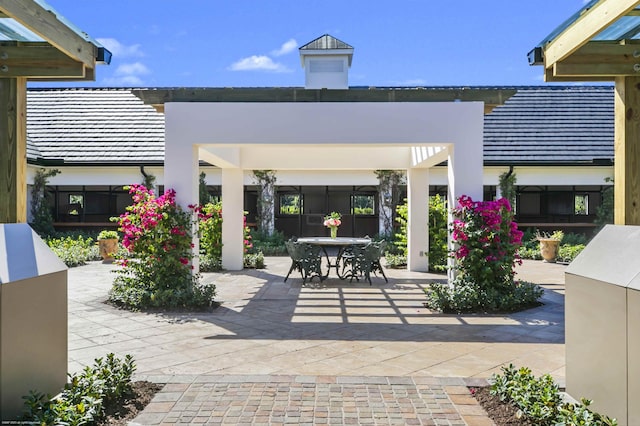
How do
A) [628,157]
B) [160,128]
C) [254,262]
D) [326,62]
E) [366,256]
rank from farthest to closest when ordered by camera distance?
[160,128] → [326,62] → [254,262] → [366,256] → [628,157]

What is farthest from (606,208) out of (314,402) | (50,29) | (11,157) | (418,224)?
(11,157)

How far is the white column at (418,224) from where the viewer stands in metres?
10.8

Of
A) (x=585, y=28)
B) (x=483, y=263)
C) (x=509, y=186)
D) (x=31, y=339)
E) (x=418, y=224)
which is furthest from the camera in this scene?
(x=509, y=186)

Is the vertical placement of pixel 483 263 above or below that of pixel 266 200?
below

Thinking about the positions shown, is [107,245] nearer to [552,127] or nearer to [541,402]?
[541,402]

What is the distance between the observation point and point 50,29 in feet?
10.5

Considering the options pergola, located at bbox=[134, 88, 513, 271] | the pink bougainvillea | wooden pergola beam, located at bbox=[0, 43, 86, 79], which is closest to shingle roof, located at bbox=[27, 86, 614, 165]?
pergola, located at bbox=[134, 88, 513, 271]

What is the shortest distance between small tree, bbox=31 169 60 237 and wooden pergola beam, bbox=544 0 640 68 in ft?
49.0

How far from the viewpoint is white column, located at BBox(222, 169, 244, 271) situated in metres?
10.9

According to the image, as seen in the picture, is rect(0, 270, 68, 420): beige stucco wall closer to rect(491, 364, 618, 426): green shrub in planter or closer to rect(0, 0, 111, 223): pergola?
rect(0, 0, 111, 223): pergola

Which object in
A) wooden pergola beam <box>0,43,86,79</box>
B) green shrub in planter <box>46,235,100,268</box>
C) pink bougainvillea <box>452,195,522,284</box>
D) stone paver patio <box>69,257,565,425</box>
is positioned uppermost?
wooden pergola beam <box>0,43,86,79</box>

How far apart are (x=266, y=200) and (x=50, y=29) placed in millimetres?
12264

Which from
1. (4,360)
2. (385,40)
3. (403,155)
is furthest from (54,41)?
(403,155)

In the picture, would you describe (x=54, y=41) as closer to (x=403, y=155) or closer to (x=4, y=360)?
(x=4, y=360)
